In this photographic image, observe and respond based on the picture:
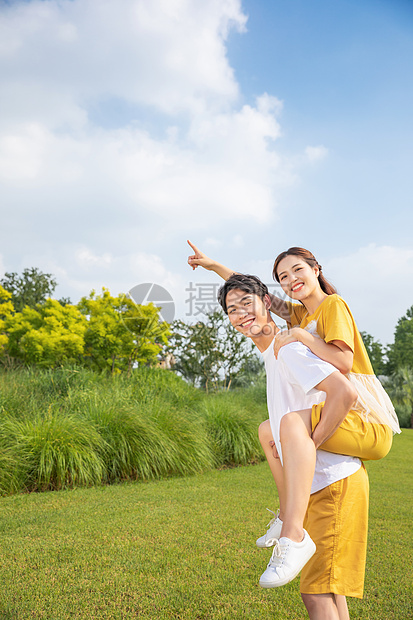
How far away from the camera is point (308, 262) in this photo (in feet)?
6.90

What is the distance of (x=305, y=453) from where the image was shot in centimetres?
161

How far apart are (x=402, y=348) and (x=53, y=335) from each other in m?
29.1

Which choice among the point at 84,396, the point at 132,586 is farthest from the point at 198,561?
the point at 84,396

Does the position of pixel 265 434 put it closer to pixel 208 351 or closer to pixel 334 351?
pixel 334 351

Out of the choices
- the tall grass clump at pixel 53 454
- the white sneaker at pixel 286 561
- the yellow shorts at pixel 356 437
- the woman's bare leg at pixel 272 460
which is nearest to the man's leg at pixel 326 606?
the white sneaker at pixel 286 561

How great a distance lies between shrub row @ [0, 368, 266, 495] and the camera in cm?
547

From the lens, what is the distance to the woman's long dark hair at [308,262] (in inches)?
83.4

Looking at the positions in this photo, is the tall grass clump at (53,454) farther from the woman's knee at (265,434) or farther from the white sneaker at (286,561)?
the white sneaker at (286,561)

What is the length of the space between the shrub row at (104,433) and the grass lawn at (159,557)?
374mm

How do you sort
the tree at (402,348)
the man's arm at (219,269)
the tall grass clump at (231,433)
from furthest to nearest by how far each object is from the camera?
the tree at (402,348) < the tall grass clump at (231,433) < the man's arm at (219,269)

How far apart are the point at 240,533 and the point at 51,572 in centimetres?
169

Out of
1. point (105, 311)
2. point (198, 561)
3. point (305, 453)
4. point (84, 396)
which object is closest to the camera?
point (305, 453)

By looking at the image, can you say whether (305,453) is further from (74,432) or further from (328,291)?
(74,432)

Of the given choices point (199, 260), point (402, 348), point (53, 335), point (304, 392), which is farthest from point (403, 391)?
point (304, 392)
